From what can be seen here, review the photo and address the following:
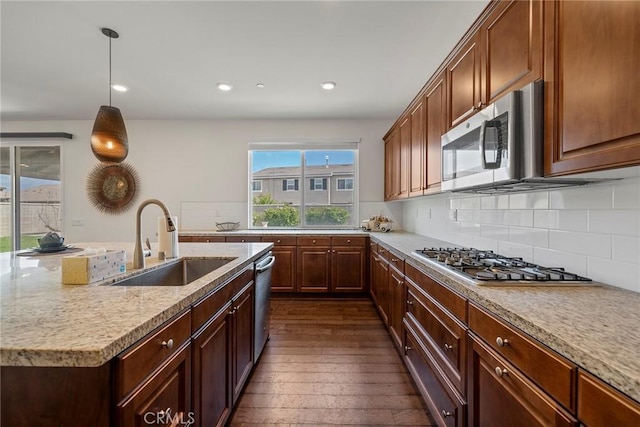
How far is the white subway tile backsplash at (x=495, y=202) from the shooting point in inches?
77.4

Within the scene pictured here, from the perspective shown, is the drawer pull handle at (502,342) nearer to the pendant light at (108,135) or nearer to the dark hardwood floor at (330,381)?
the dark hardwood floor at (330,381)

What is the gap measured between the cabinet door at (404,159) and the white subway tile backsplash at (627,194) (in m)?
1.91

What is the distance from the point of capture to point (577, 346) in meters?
0.71

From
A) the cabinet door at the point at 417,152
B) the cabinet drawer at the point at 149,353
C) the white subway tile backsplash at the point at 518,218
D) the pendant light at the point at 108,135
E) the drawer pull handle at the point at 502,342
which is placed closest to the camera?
the cabinet drawer at the point at 149,353

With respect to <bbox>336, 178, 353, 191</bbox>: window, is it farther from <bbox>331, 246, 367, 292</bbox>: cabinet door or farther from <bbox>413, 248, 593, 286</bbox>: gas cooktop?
<bbox>413, 248, 593, 286</bbox>: gas cooktop

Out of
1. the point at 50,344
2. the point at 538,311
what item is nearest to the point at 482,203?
the point at 538,311

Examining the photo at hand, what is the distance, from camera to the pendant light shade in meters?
2.12

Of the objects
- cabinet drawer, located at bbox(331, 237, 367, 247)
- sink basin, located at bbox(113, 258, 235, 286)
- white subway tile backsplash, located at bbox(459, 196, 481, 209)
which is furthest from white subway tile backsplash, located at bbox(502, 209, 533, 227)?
cabinet drawer, located at bbox(331, 237, 367, 247)

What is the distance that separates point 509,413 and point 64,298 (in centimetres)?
158

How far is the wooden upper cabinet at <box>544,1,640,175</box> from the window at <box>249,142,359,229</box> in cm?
349

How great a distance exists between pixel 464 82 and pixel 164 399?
2.20 m

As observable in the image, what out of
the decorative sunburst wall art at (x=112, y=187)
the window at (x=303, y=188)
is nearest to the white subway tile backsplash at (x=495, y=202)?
the window at (x=303, y=188)

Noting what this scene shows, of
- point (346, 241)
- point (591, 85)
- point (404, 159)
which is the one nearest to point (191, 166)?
point (346, 241)

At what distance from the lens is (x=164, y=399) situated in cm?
94
